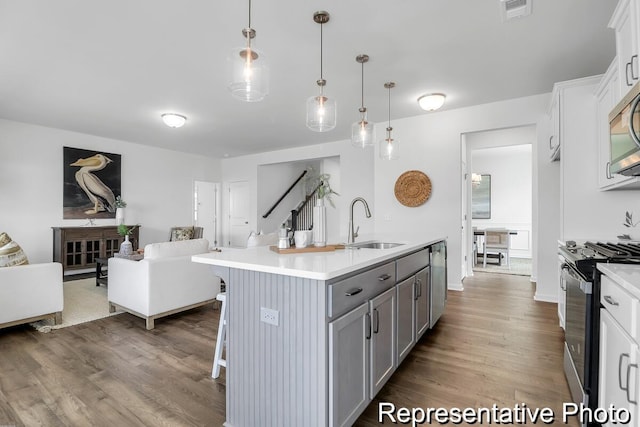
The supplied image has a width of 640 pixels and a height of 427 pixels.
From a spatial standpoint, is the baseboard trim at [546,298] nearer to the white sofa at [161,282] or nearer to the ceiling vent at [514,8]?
the ceiling vent at [514,8]

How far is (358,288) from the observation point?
1628mm

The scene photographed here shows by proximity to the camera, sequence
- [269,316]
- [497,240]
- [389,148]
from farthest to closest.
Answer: [497,240] < [389,148] < [269,316]

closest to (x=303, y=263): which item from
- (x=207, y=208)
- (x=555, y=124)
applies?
(x=555, y=124)

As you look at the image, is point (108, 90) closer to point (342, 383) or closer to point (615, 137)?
point (342, 383)

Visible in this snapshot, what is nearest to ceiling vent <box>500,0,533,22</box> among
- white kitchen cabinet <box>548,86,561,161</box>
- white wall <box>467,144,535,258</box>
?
white kitchen cabinet <box>548,86,561,161</box>

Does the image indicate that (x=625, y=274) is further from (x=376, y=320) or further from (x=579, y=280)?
(x=376, y=320)

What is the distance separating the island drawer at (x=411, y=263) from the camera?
7.09 feet

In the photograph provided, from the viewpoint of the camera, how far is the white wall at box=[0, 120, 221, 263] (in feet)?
17.0

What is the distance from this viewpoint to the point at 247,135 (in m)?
6.17

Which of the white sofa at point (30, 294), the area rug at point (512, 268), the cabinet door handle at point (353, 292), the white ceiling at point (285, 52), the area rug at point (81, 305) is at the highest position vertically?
the white ceiling at point (285, 52)

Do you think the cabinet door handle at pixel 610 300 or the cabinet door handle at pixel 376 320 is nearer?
the cabinet door handle at pixel 610 300

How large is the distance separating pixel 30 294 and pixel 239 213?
5425 mm

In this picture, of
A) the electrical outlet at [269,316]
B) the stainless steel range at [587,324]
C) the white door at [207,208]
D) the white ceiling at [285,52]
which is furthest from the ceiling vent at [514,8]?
the white door at [207,208]

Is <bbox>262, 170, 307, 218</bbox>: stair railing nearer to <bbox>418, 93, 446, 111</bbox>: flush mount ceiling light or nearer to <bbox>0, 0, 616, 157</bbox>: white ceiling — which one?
<bbox>0, 0, 616, 157</bbox>: white ceiling
